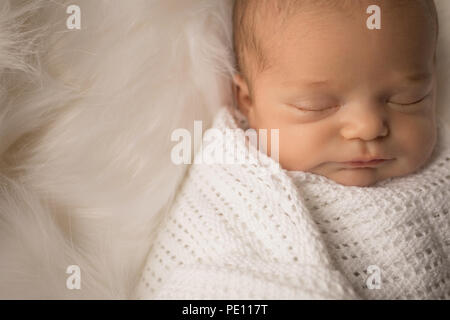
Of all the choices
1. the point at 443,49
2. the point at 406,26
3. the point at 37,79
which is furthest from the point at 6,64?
the point at 443,49

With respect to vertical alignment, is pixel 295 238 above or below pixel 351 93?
below

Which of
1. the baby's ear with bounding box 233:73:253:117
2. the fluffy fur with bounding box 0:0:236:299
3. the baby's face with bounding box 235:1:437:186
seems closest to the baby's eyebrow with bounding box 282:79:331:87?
the baby's face with bounding box 235:1:437:186

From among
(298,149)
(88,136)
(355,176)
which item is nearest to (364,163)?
(355,176)

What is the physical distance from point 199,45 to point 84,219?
487mm

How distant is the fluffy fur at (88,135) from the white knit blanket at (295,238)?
103 millimetres

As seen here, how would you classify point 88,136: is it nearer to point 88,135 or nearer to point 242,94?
point 88,135

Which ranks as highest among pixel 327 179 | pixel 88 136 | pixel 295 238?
pixel 88 136

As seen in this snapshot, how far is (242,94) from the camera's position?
1.16 meters

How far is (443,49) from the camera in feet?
3.90

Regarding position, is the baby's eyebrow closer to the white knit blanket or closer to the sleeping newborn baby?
the sleeping newborn baby

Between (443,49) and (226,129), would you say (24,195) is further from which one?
(443,49)

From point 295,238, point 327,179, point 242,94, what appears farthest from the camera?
point 242,94

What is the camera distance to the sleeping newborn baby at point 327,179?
0.92 m

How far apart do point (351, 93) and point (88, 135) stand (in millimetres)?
575
